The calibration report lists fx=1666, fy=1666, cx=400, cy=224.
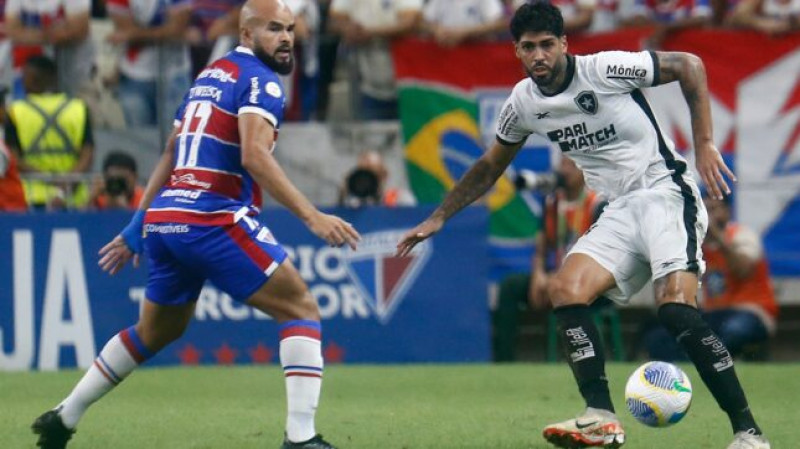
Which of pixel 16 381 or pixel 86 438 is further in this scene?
pixel 16 381

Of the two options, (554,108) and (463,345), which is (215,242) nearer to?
(554,108)

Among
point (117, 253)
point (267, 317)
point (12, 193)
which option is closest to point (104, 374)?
point (117, 253)

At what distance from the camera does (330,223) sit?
761 cm

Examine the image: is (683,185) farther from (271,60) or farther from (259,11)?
(259,11)

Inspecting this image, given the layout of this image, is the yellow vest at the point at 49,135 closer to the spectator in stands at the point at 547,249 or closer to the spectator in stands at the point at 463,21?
the spectator in stands at the point at 463,21

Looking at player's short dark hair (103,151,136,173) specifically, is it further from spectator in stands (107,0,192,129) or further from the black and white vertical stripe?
the black and white vertical stripe

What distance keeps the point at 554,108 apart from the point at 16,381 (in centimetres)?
574

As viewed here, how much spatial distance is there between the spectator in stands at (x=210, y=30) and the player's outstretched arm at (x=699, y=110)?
7.40m

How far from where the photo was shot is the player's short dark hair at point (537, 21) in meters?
8.53

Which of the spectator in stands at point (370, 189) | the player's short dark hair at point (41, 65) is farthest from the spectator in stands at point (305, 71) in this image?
the player's short dark hair at point (41, 65)

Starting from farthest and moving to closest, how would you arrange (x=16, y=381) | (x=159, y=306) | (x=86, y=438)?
(x=16, y=381), (x=86, y=438), (x=159, y=306)

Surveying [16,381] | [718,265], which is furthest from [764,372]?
[16,381]

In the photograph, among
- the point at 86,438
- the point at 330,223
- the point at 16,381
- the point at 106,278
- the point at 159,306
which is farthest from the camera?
the point at 106,278

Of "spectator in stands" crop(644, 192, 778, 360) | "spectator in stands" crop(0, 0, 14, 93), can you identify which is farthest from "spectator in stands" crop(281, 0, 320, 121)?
"spectator in stands" crop(644, 192, 778, 360)
